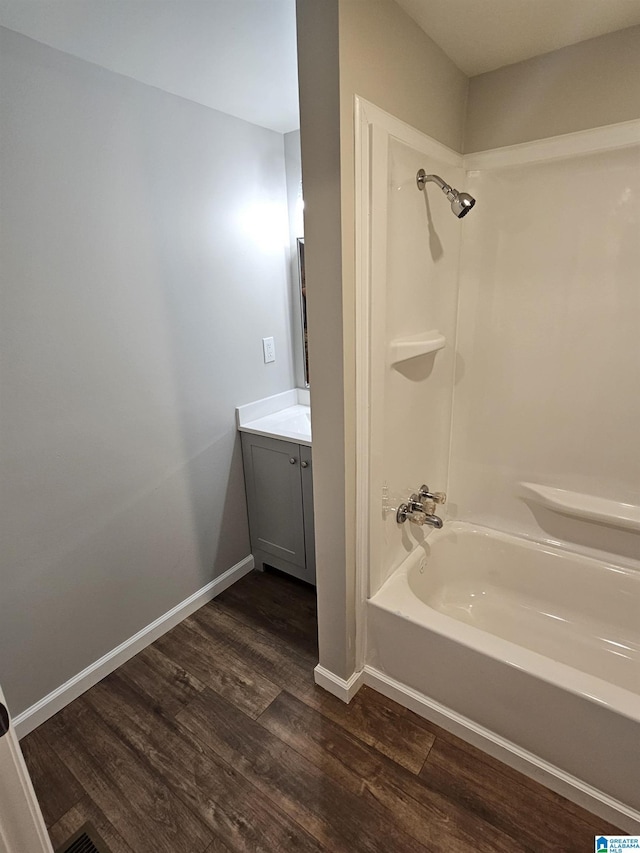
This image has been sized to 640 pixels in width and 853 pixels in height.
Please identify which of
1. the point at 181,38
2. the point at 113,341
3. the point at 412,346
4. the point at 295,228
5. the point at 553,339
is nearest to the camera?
the point at 181,38

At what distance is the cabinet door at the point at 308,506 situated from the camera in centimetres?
201

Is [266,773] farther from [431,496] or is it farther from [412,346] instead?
[412,346]

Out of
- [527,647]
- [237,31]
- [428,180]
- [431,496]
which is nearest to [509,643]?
[527,647]

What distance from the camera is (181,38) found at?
135 centimetres

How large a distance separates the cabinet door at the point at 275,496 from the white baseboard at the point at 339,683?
58 cm

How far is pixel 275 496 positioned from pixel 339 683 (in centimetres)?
89

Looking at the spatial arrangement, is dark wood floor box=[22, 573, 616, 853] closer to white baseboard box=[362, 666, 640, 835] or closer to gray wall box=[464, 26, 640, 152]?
white baseboard box=[362, 666, 640, 835]

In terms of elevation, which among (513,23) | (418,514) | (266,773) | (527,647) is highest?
(513,23)

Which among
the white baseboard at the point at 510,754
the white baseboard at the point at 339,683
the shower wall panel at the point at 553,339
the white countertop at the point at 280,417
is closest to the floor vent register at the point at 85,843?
the white baseboard at the point at 339,683

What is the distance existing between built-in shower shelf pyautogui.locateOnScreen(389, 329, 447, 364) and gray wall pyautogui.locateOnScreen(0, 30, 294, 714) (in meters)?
0.94

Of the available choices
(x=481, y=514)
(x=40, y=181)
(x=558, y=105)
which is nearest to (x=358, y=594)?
(x=481, y=514)

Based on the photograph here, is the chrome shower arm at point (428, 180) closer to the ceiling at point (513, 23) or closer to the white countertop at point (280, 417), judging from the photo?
the ceiling at point (513, 23)

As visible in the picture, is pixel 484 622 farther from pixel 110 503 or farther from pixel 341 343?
pixel 110 503

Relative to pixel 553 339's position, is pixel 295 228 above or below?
above
